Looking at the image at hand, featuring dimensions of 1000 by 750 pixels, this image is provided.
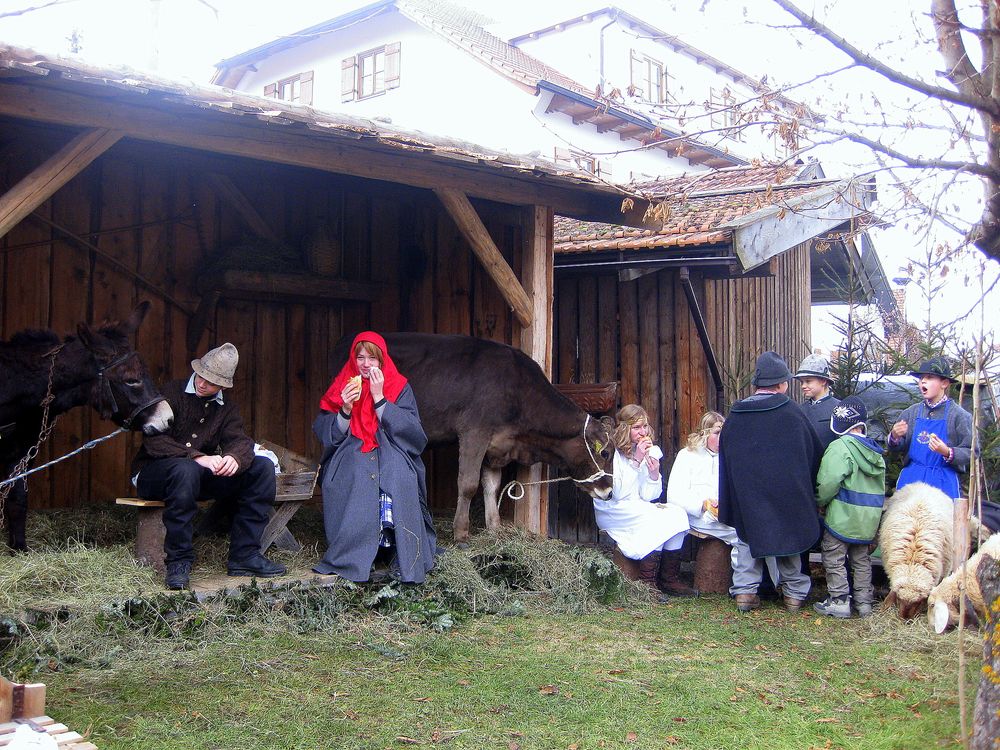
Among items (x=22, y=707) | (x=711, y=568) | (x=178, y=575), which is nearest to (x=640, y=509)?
(x=711, y=568)

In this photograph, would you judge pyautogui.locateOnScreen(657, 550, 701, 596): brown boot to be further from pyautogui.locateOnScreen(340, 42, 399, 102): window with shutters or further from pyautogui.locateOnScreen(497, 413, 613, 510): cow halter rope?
pyautogui.locateOnScreen(340, 42, 399, 102): window with shutters

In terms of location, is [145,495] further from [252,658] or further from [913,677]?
[913,677]

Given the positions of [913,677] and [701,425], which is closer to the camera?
[913,677]

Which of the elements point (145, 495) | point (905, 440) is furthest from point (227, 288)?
point (905, 440)

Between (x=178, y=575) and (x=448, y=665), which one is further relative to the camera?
(x=178, y=575)

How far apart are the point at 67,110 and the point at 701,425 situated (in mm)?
5503

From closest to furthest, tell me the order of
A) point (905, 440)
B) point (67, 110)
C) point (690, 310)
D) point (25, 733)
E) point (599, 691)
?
point (25, 733) → point (599, 691) → point (67, 110) → point (905, 440) → point (690, 310)

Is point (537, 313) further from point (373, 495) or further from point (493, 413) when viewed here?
point (373, 495)

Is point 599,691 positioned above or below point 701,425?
below

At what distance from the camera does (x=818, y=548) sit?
27.6 feet

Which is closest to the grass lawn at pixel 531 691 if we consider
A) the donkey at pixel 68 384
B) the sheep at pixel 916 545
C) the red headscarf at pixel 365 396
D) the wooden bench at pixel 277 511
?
the sheep at pixel 916 545

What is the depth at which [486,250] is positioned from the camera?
309 inches

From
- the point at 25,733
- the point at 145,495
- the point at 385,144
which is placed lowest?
the point at 25,733

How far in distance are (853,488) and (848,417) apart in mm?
569
